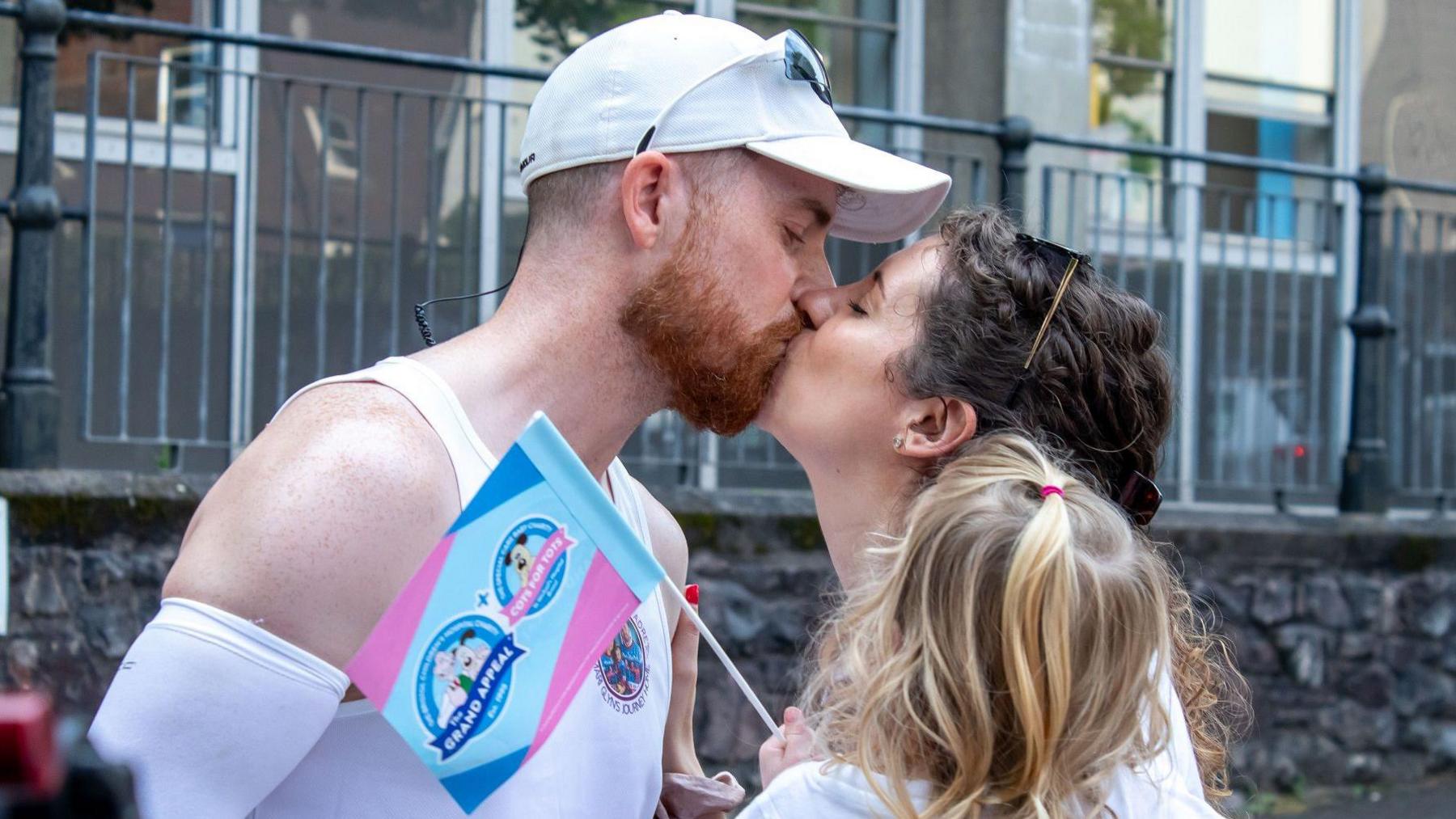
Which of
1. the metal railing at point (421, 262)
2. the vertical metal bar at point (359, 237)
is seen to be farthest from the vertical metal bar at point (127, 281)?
the vertical metal bar at point (359, 237)

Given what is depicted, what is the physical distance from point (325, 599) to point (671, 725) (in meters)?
0.87

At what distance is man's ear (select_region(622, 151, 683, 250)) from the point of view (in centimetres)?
199

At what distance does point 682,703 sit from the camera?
2375mm

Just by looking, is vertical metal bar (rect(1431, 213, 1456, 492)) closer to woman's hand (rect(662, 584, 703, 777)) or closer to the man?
the man

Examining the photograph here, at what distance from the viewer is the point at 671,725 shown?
7.65 feet

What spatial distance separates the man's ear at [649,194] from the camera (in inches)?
78.2

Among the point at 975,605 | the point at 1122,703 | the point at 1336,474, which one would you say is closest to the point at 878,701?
the point at 975,605

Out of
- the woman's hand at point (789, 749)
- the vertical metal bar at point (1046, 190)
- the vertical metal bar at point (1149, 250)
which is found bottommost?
the woman's hand at point (789, 749)

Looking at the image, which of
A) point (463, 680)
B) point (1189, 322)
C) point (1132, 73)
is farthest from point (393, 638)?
point (1132, 73)

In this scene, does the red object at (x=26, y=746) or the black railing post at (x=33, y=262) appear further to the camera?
the black railing post at (x=33, y=262)

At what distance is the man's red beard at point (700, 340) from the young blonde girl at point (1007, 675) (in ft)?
1.24

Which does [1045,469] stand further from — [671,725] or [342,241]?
[342,241]

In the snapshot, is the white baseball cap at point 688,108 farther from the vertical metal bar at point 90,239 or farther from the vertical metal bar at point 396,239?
the vertical metal bar at point 396,239

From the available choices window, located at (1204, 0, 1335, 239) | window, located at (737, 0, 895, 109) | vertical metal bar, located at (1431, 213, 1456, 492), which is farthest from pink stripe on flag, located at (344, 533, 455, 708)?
window, located at (1204, 0, 1335, 239)
